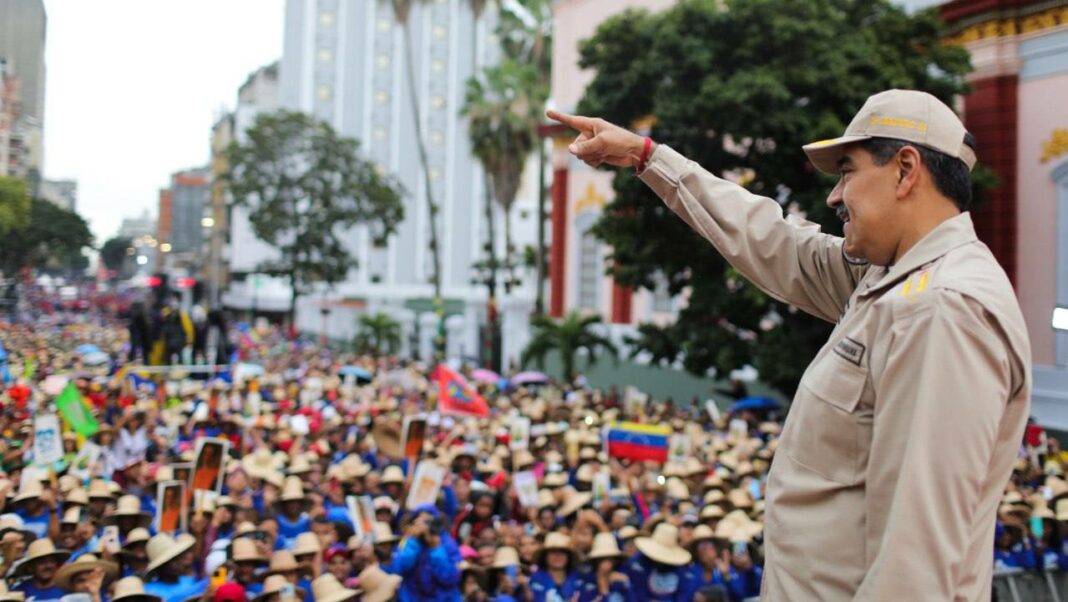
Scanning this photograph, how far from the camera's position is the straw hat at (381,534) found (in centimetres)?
739

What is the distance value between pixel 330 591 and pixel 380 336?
3391 centimetres

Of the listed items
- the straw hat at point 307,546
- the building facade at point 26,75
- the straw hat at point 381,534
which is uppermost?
the building facade at point 26,75

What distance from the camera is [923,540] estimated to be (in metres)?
1.50

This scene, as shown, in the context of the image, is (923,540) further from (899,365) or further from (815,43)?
(815,43)

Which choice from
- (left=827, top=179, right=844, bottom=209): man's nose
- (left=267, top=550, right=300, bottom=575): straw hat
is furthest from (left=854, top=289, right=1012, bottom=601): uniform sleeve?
(left=267, top=550, right=300, bottom=575): straw hat

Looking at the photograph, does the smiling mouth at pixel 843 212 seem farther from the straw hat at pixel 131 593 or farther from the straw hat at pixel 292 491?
the straw hat at pixel 292 491

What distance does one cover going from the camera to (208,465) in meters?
8.42

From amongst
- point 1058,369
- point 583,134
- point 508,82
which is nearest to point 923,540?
point 583,134

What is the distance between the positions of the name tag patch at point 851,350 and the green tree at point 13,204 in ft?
26.0

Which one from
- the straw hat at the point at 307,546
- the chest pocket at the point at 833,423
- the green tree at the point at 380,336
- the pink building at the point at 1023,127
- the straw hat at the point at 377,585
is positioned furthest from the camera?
the green tree at the point at 380,336

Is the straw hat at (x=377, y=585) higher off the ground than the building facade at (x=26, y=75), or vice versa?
the building facade at (x=26, y=75)

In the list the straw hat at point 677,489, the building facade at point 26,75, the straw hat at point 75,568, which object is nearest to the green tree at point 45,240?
the building facade at point 26,75

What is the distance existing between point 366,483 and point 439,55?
66522 millimetres

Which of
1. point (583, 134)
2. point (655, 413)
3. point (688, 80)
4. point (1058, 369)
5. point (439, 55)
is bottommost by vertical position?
point (655, 413)
